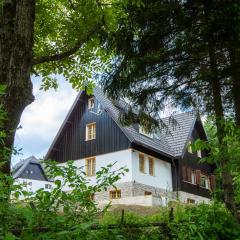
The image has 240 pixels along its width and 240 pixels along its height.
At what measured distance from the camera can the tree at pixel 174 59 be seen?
8.37 meters

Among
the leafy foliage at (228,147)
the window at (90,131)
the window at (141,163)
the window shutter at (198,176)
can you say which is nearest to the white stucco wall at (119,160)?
the window at (141,163)

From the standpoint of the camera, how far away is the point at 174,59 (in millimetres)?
8836

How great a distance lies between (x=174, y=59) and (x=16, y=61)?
389 centimetres

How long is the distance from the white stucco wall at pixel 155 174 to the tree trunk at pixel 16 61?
80.0ft

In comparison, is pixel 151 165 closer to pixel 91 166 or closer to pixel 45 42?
pixel 91 166

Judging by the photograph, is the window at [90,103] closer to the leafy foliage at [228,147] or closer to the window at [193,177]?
the window at [193,177]

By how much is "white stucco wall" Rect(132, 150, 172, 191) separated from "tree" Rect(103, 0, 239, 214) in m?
21.1

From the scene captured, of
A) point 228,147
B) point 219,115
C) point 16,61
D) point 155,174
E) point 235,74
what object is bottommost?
point 228,147

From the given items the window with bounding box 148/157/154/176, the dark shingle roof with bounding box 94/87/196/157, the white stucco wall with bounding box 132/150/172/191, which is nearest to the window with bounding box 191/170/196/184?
the white stucco wall with bounding box 132/150/172/191

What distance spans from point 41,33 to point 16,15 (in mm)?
4805

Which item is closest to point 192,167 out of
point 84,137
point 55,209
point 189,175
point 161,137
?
point 189,175

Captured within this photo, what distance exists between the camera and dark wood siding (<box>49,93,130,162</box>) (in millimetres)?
32188

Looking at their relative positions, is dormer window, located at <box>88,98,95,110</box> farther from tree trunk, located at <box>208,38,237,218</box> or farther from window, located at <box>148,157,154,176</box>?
tree trunk, located at <box>208,38,237,218</box>

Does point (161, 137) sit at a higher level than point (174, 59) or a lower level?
higher
